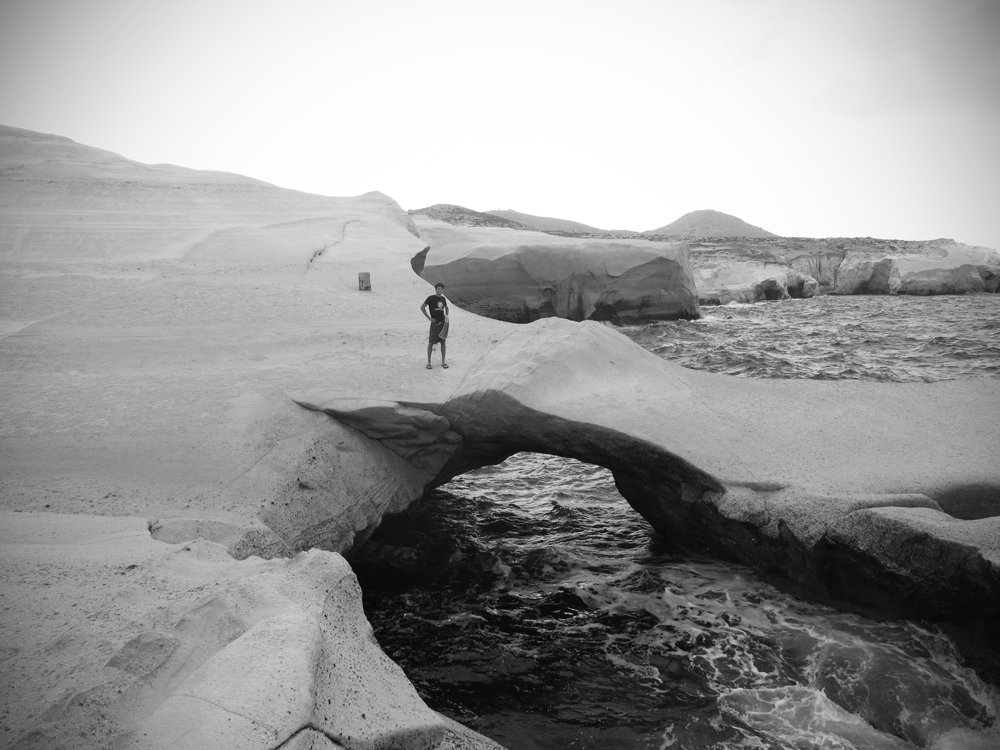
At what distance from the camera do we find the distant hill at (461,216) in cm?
3941

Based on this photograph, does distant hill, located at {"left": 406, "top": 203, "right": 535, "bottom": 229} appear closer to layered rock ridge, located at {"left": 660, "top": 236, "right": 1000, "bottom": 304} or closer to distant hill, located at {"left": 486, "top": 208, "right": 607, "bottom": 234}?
layered rock ridge, located at {"left": 660, "top": 236, "right": 1000, "bottom": 304}

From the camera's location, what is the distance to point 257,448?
7.07m

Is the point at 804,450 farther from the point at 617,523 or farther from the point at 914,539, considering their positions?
the point at 617,523

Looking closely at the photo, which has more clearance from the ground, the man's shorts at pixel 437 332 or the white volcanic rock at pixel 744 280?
the white volcanic rock at pixel 744 280

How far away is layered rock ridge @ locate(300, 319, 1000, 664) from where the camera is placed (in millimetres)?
5383

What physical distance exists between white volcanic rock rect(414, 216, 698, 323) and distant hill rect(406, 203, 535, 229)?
651 inches

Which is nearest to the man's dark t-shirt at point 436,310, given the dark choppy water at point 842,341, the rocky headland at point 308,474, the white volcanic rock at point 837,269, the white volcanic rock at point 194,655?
the rocky headland at point 308,474

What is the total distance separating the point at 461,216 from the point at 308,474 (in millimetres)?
35012

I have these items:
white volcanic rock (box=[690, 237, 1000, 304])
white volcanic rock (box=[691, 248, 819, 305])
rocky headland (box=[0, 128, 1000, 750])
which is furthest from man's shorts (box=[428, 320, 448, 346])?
white volcanic rock (box=[690, 237, 1000, 304])

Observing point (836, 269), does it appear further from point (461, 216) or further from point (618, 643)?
point (618, 643)

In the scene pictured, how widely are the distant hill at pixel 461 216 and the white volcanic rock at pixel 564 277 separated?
16.5 meters

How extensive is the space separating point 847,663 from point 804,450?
2179 millimetres

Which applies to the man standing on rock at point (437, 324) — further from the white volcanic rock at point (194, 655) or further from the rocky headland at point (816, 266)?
the rocky headland at point (816, 266)

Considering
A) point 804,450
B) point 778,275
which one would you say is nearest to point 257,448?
point 804,450
